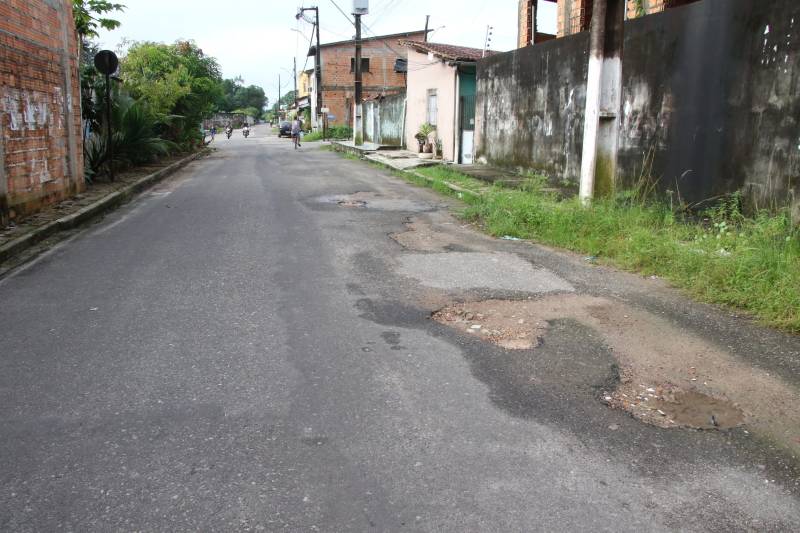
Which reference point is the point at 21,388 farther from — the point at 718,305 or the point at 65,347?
the point at 718,305

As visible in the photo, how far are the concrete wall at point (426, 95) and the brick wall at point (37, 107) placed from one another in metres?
11.6

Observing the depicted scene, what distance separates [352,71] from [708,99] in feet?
149

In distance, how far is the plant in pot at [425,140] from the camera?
2223 cm

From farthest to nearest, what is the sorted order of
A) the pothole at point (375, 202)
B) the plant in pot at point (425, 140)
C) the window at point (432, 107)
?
1. the window at point (432, 107)
2. the plant in pot at point (425, 140)
3. the pothole at point (375, 202)

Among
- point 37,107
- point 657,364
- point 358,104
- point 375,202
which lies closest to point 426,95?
point 358,104

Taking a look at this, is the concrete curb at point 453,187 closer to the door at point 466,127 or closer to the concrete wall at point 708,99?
the concrete wall at point 708,99

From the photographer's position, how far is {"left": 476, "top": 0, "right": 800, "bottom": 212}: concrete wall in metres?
7.38

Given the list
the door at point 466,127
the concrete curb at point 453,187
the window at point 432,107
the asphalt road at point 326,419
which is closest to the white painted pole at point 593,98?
the concrete curb at point 453,187

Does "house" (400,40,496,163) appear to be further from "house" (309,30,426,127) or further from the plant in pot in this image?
"house" (309,30,426,127)

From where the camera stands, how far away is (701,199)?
341 inches

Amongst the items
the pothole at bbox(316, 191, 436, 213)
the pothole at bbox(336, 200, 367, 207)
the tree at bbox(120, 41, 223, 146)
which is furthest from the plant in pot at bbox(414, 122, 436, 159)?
the pothole at bbox(336, 200, 367, 207)

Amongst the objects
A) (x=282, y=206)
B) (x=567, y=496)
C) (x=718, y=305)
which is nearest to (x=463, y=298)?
(x=718, y=305)

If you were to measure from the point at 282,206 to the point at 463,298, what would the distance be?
6050 mm

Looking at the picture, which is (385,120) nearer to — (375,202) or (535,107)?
(535,107)
